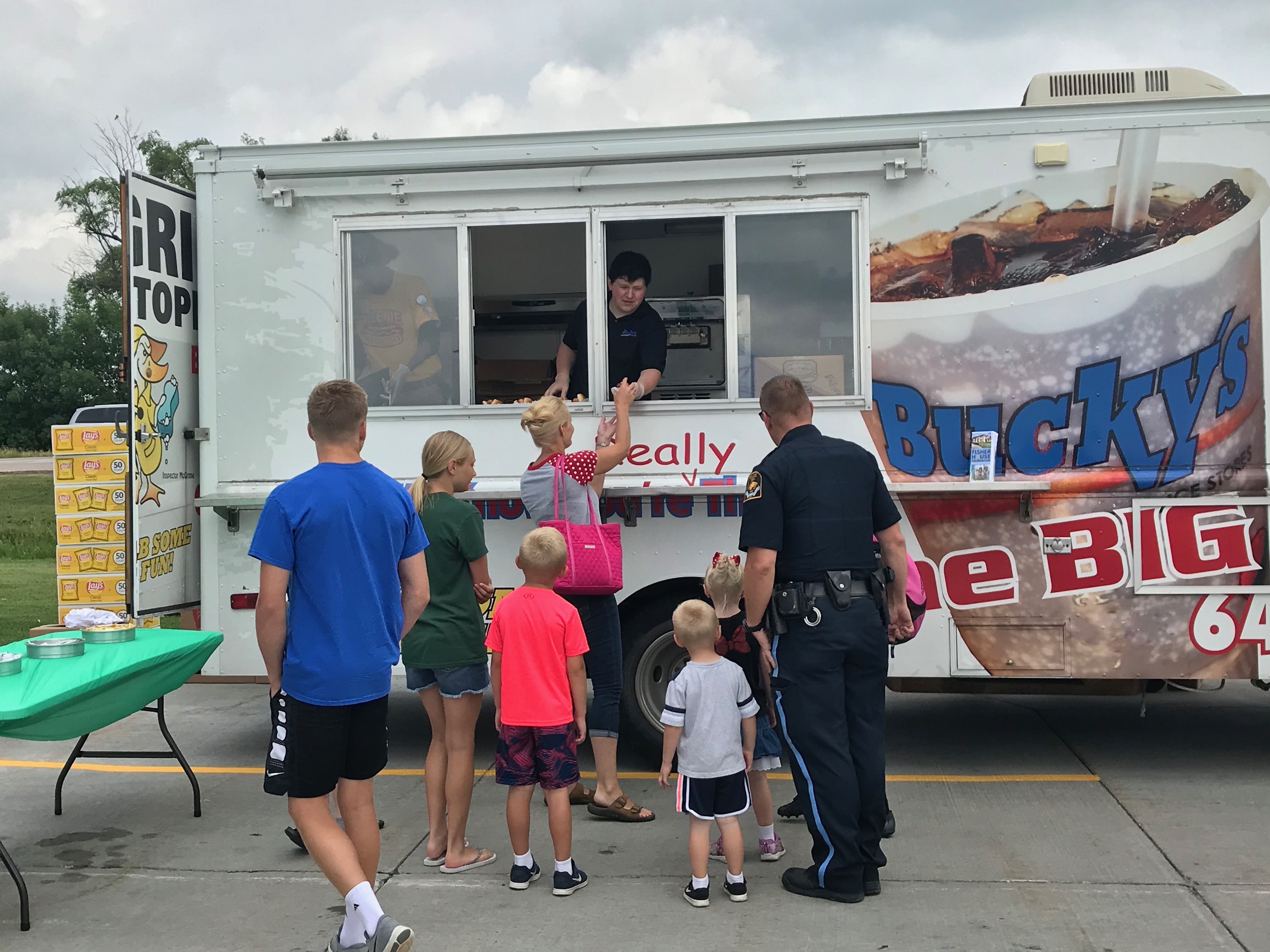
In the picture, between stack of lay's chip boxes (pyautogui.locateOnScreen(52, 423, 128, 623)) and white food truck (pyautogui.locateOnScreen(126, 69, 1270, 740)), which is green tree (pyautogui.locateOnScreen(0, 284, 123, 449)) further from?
white food truck (pyautogui.locateOnScreen(126, 69, 1270, 740))

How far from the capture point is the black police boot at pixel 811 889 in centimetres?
396

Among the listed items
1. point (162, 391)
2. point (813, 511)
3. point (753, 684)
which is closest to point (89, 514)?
point (162, 391)

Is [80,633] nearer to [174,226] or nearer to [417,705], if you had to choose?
[174,226]

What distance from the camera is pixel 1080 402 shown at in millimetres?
5168

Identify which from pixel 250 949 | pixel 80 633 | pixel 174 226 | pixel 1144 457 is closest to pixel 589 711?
pixel 250 949

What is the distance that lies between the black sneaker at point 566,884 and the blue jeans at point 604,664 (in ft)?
2.57

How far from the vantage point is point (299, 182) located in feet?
18.4

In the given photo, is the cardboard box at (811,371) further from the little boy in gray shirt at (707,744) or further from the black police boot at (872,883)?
the black police boot at (872,883)

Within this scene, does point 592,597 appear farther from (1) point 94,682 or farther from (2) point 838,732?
(1) point 94,682

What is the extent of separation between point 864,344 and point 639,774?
2.44 metres

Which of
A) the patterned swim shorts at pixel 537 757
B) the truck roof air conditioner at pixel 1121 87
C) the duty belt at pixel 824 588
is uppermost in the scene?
the truck roof air conditioner at pixel 1121 87

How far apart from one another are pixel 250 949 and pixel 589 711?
1806mm

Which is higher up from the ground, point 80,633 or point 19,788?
point 80,633

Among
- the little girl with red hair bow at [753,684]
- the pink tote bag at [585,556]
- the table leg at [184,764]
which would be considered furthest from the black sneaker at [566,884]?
the table leg at [184,764]
